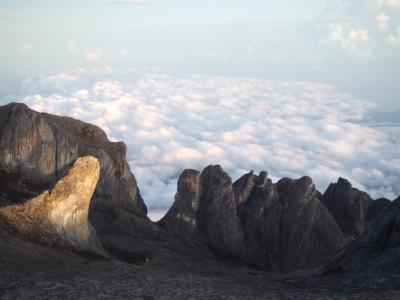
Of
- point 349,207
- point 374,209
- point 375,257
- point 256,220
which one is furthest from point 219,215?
point 375,257

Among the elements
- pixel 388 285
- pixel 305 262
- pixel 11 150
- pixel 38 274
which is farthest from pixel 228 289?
pixel 305 262

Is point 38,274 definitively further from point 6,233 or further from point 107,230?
point 107,230

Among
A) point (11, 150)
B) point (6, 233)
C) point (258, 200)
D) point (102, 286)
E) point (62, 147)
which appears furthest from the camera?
point (258, 200)

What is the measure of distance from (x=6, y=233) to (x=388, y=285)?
1296 inches

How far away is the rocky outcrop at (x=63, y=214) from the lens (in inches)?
1874

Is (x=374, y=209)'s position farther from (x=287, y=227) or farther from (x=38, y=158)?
(x=38, y=158)

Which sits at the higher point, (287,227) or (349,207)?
(349,207)

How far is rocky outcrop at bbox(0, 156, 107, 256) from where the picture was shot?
4759 centimetres

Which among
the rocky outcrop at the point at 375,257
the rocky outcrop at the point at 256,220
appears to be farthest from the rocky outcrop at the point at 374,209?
the rocky outcrop at the point at 375,257

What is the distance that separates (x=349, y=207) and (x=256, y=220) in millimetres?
18255

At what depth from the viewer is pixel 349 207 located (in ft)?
302

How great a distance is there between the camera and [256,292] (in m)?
34.5

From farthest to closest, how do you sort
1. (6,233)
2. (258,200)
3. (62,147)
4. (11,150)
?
(258,200)
(62,147)
(11,150)
(6,233)

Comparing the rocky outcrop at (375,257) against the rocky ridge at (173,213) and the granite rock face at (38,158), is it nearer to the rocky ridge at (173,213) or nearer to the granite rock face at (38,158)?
the rocky ridge at (173,213)
